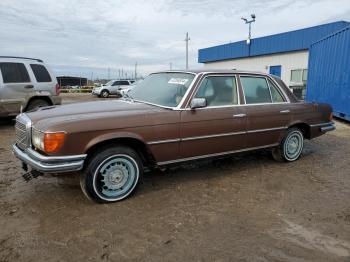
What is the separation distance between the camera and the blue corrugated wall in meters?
10.9

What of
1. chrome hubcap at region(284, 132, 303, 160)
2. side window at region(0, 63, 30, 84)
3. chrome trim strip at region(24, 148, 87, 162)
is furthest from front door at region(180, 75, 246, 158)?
side window at region(0, 63, 30, 84)

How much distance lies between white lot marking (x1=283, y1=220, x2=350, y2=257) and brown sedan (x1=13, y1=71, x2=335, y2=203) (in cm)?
174

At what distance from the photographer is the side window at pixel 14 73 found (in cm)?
929

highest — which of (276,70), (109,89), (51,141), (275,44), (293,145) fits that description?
(275,44)

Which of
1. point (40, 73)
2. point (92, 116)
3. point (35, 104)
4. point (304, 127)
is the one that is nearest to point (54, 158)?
point (92, 116)

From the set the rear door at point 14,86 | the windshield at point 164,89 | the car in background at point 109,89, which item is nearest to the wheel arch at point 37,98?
the rear door at point 14,86

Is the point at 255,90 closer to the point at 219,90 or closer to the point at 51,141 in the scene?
the point at 219,90

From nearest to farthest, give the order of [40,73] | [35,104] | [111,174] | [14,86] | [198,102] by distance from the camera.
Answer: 1. [111,174]
2. [198,102]
3. [14,86]
4. [35,104]
5. [40,73]

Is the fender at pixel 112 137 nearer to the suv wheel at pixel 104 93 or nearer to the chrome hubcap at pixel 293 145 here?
the chrome hubcap at pixel 293 145

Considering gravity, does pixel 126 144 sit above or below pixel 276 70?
→ below

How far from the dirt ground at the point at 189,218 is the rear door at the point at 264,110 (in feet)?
1.90

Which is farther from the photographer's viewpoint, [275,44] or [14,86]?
[275,44]

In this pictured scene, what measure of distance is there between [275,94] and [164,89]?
2.05 meters

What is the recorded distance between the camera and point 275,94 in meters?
5.89
